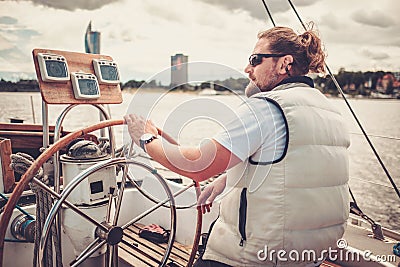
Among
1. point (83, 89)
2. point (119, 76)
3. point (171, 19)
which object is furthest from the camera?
point (171, 19)

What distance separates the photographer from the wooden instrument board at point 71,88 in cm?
130

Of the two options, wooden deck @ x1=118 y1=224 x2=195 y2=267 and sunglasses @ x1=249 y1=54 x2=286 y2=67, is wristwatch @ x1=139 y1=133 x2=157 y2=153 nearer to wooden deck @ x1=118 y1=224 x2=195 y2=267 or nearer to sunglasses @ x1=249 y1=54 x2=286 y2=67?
sunglasses @ x1=249 y1=54 x2=286 y2=67

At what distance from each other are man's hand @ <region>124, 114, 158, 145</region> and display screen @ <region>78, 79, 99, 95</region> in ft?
1.16

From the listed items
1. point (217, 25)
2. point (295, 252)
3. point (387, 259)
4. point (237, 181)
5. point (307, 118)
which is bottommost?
point (387, 259)

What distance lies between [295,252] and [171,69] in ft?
1.92

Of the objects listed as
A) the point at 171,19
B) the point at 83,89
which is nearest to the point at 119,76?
the point at 83,89

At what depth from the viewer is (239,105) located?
3.24 feet

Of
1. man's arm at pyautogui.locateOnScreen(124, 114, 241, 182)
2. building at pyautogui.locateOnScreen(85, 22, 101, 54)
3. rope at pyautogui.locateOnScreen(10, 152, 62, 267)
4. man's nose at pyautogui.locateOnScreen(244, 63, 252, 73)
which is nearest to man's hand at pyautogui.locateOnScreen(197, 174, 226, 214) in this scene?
man's arm at pyautogui.locateOnScreen(124, 114, 241, 182)

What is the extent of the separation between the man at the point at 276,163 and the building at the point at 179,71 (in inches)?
6.4

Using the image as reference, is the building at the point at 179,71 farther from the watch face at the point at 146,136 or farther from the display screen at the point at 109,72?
the display screen at the point at 109,72

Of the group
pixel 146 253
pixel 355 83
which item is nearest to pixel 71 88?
pixel 146 253

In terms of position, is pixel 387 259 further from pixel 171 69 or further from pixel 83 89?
pixel 83 89

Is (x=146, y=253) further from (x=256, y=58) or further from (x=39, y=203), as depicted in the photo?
(x=256, y=58)

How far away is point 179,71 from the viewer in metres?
1.05
